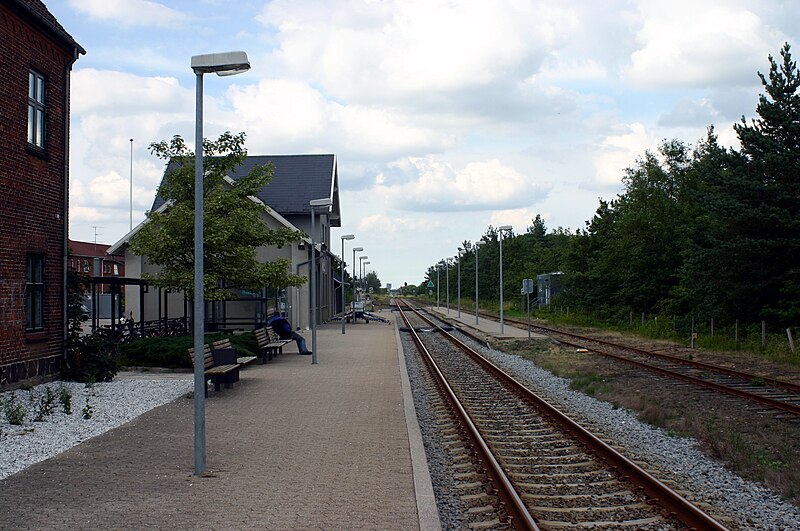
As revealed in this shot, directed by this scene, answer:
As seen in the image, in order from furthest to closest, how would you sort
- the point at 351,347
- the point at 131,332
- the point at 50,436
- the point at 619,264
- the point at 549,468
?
the point at 619,264 < the point at 351,347 < the point at 131,332 < the point at 50,436 < the point at 549,468

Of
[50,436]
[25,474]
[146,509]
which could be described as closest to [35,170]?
[50,436]

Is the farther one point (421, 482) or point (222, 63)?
point (222, 63)

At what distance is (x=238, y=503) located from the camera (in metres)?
6.96

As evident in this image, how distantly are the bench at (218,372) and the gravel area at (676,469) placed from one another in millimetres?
3555

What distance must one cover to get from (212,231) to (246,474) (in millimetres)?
13270

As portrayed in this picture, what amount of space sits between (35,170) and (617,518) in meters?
12.0

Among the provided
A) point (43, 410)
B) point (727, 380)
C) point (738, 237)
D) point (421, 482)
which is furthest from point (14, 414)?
point (738, 237)

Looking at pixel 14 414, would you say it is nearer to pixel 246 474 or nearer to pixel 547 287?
pixel 246 474

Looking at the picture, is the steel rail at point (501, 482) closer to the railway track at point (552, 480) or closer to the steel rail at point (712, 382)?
the railway track at point (552, 480)

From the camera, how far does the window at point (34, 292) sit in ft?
47.6

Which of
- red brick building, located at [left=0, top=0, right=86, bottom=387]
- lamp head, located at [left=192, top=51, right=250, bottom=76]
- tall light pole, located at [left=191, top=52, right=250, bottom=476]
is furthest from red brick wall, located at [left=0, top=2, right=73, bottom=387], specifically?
lamp head, located at [left=192, top=51, right=250, bottom=76]

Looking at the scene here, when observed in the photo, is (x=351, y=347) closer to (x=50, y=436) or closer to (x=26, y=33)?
(x=26, y=33)

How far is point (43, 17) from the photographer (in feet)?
48.2

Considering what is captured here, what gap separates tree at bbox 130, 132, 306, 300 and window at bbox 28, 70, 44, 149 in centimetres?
590
